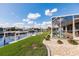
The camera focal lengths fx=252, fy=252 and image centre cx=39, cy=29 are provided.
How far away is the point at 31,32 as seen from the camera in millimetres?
4863

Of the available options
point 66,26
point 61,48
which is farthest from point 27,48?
point 66,26

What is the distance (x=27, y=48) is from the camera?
4770 millimetres

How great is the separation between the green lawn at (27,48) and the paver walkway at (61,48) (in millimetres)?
114

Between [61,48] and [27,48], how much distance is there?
0.64 metres

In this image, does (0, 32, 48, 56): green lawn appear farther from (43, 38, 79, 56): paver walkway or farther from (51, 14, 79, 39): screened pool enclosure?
(51, 14, 79, 39): screened pool enclosure

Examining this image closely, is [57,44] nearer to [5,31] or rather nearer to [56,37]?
[56,37]

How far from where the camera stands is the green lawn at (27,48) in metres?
4.72

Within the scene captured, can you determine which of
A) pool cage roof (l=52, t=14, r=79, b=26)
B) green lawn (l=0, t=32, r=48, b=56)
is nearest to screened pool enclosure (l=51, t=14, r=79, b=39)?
pool cage roof (l=52, t=14, r=79, b=26)

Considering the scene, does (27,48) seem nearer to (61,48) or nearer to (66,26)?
(61,48)

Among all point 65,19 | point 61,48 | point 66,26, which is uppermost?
point 65,19

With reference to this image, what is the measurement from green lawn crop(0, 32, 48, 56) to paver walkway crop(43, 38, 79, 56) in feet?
0.37

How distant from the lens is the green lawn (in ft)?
15.5

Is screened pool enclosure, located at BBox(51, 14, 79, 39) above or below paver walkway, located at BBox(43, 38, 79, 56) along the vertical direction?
above

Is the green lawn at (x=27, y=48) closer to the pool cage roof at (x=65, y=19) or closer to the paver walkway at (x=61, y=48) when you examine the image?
the paver walkway at (x=61, y=48)
